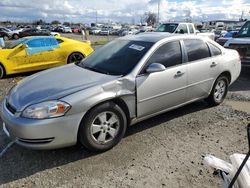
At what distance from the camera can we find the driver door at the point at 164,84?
413cm

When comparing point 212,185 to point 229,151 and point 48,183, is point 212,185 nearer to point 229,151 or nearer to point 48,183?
point 229,151

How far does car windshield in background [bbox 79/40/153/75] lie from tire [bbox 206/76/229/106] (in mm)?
1823

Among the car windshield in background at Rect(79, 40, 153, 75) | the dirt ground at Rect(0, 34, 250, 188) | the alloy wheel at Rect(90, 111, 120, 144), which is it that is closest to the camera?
the dirt ground at Rect(0, 34, 250, 188)

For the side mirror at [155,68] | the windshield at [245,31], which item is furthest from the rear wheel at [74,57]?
the side mirror at [155,68]

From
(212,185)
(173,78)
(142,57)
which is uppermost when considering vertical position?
(142,57)

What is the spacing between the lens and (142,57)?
13.9 ft

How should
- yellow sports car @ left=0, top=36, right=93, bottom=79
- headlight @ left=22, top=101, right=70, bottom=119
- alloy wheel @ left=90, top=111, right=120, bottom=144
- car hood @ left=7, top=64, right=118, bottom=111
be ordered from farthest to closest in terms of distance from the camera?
yellow sports car @ left=0, top=36, right=93, bottom=79, alloy wheel @ left=90, top=111, right=120, bottom=144, car hood @ left=7, top=64, right=118, bottom=111, headlight @ left=22, top=101, right=70, bottom=119

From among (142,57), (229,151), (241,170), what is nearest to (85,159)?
(142,57)

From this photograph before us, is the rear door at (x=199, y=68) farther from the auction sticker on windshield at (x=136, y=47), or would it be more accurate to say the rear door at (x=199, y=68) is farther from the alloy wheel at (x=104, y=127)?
the alloy wheel at (x=104, y=127)

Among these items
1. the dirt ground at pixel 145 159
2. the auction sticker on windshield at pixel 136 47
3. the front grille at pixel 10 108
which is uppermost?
the auction sticker on windshield at pixel 136 47

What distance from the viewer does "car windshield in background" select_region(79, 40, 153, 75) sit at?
419 centimetres

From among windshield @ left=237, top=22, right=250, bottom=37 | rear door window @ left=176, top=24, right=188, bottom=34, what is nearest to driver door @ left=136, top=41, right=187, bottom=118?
windshield @ left=237, top=22, right=250, bottom=37

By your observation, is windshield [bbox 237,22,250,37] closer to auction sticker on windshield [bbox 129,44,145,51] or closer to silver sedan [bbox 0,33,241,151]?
silver sedan [bbox 0,33,241,151]

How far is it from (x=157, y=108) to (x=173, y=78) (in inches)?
22.3
